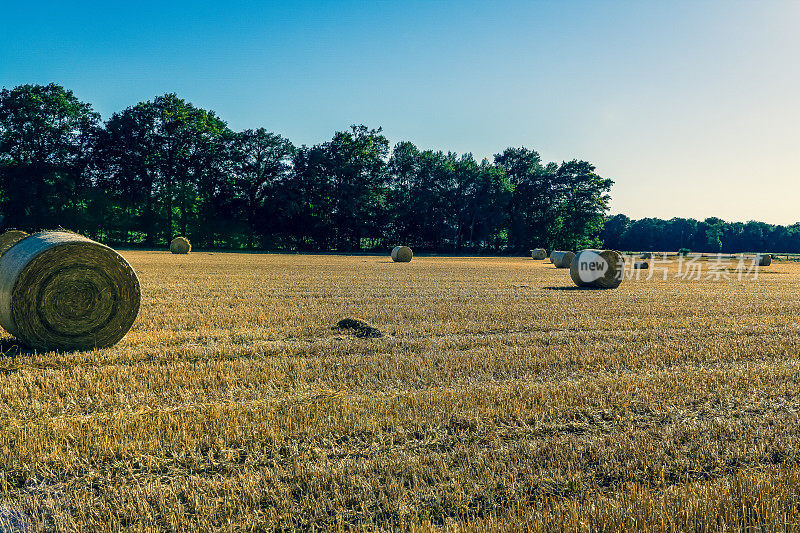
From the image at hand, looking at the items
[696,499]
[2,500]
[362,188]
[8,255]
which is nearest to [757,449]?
[696,499]

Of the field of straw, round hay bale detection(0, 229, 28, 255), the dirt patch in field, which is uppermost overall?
round hay bale detection(0, 229, 28, 255)

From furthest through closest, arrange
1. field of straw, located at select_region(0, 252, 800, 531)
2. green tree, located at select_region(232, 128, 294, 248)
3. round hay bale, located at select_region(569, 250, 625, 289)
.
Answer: green tree, located at select_region(232, 128, 294, 248) < round hay bale, located at select_region(569, 250, 625, 289) < field of straw, located at select_region(0, 252, 800, 531)

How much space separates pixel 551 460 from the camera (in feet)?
12.2

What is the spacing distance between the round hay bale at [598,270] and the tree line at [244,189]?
39987mm

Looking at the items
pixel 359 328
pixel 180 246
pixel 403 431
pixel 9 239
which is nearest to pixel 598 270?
pixel 359 328

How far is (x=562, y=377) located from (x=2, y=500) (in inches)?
206

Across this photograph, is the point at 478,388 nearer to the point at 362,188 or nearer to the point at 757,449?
the point at 757,449

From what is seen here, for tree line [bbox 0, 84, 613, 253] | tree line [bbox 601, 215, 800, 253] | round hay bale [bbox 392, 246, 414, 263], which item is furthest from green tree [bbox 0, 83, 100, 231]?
tree line [bbox 601, 215, 800, 253]

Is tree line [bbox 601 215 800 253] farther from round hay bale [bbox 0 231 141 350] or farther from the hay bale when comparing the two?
round hay bale [bbox 0 231 141 350]

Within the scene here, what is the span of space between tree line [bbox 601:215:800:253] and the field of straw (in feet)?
318

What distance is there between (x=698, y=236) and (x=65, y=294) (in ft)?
396

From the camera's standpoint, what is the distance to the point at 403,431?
13.9 ft

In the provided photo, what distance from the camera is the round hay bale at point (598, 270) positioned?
58.5ft

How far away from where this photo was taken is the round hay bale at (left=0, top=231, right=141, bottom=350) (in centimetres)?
726
